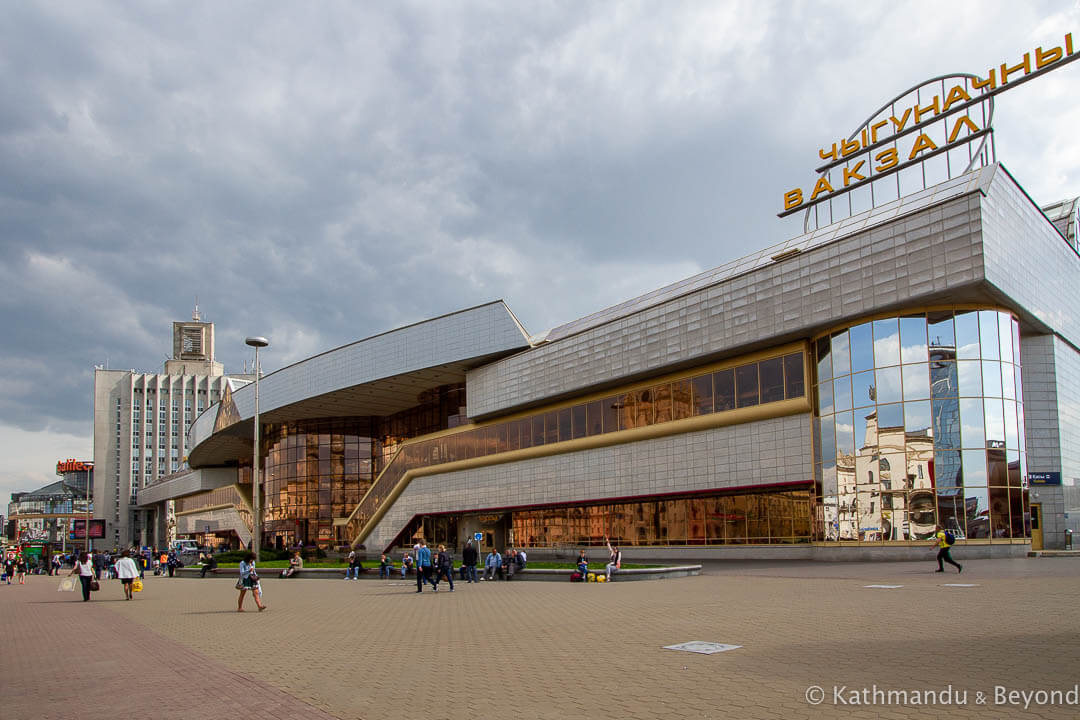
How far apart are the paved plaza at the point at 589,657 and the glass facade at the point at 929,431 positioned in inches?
373

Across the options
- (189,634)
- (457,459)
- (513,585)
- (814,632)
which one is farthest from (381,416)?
(814,632)

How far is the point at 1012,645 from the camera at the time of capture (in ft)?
31.1

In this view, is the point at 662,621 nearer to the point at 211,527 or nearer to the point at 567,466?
the point at 567,466

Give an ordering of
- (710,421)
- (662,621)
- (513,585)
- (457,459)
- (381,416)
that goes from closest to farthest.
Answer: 1. (662,621)
2. (513,585)
3. (710,421)
4. (457,459)
5. (381,416)

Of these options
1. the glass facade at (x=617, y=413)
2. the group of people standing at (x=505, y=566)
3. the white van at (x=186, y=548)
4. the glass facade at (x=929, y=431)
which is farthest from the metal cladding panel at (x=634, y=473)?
the white van at (x=186, y=548)

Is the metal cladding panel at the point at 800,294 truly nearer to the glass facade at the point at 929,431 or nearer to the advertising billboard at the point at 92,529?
the glass facade at the point at 929,431

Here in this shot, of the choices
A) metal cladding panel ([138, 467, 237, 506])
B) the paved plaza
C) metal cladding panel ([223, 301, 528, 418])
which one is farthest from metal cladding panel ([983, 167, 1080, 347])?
metal cladding panel ([138, 467, 237, 506])

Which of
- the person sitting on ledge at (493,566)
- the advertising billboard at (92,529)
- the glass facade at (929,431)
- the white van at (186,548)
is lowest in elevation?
the advertising billboard at (92,529)

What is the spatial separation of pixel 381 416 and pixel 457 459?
1625cm

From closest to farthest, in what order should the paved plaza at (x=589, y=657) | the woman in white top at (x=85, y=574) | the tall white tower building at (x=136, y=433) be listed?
the paved plaza at (x=589, y=657)
the woman in white top at (x=85, y=574)
the tall white tower building at (x=136, y=433)

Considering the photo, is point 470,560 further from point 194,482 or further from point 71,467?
point 71,467

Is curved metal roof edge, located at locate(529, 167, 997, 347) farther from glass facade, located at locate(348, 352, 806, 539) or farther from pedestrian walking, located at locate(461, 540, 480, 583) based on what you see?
pedestrian walking, located at locate(461, 540, 480, 583)

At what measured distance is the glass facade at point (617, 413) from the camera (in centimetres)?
→ 3545

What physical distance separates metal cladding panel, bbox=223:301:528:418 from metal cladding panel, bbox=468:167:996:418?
107 inches
